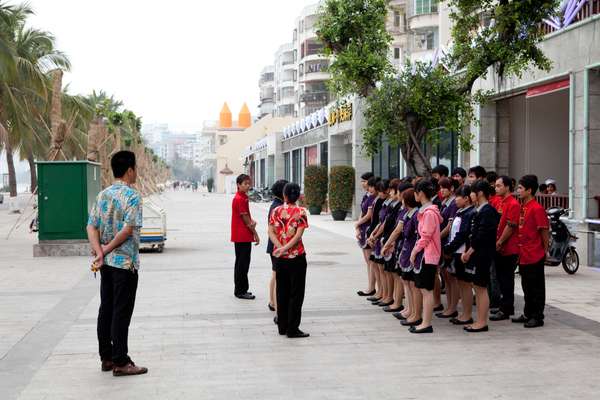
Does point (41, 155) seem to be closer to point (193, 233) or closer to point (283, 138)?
point (283, 138)

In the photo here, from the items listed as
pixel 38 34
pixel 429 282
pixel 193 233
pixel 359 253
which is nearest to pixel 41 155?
pixel 38 34

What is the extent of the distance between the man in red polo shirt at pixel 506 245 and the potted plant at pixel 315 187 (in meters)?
23.0

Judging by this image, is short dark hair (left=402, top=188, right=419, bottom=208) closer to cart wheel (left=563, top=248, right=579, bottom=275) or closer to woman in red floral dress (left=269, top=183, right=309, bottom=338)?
woman in red floral dress (left=269, top=183, right=309, bottom=338)

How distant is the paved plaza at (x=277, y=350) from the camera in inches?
235

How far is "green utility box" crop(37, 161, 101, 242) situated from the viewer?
16297 mm

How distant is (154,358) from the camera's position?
703 cm

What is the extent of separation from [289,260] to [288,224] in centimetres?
36

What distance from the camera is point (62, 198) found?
16.3 meters

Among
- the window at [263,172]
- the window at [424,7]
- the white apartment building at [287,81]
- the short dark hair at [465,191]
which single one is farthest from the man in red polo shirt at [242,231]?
the white apartment building at [287,81]

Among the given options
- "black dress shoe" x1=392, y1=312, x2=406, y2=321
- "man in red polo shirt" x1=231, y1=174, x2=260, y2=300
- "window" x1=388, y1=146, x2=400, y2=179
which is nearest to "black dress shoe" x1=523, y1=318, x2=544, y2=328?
"black dress shoe" x1=392, y1=312, x2=406, y2=321

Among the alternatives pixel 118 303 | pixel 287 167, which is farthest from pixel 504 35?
pixel 287 167

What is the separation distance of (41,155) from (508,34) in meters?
36.2

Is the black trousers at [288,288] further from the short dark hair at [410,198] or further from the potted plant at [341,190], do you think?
the potted plant at [341,190]

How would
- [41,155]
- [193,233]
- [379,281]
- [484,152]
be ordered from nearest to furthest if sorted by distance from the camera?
[379,281]
[484,152]
[193,233]
[41,155]
